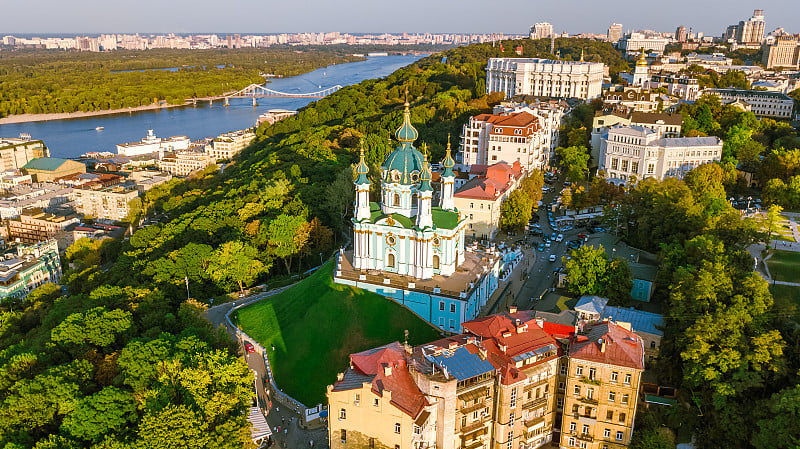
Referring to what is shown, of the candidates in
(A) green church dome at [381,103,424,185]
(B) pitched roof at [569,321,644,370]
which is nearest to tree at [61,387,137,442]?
(B) pitched roof at [569,321,644,370]

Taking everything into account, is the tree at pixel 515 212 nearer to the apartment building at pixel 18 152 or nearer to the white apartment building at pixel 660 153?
the white apartment building at pixel 660 153

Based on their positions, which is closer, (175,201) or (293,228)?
(293,228)

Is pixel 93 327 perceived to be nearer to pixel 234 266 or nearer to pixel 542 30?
pixel 234 266

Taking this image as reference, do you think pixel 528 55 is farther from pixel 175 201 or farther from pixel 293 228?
pixel 293 228

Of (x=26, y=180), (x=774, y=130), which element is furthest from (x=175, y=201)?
(x=774, y=130)

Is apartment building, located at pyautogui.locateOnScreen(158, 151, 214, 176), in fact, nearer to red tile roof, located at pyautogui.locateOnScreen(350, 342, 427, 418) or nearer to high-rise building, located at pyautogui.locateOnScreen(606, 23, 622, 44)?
red tile roof, located at pyautogui.locateOnScreen(350, 342, 427, 418)

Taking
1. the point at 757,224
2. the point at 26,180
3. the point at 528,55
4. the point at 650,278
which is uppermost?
the point at 528,55

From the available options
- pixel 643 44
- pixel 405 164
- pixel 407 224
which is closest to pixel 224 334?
pixel 407 224
